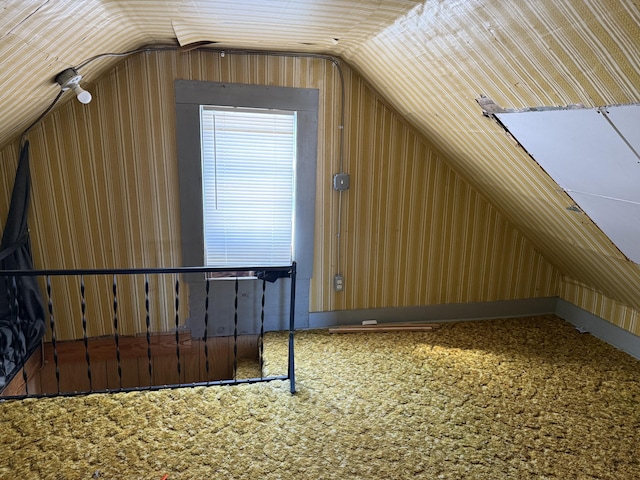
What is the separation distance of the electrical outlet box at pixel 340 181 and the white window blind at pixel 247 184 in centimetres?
33

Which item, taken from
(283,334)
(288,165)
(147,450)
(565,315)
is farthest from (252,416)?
(565,315)

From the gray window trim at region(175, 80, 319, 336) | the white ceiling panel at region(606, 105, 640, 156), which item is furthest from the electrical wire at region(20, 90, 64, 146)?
the white ceiling panel at region(606, 105, 640, 156)

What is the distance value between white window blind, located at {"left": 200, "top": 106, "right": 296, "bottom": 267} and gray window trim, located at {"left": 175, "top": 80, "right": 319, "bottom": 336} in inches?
2.1

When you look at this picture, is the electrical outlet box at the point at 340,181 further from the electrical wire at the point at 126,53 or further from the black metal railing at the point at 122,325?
the electrical wire at the point at 126,53

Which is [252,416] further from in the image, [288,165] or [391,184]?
[391,184]

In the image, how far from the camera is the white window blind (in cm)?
316

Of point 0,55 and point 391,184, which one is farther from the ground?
point 0,55

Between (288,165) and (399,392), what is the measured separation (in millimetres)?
1774

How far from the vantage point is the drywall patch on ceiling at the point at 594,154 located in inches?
65.9

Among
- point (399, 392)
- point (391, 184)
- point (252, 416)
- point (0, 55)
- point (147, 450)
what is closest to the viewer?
point (0, 55)

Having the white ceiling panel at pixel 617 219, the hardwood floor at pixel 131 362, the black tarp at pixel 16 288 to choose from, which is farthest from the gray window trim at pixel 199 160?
the white ceiling panel at pixel 617 219

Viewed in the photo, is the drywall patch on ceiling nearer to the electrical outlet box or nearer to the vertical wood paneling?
the vertical wood paneling

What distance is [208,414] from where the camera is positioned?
247 centimetres

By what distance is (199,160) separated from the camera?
A: 3.14m
